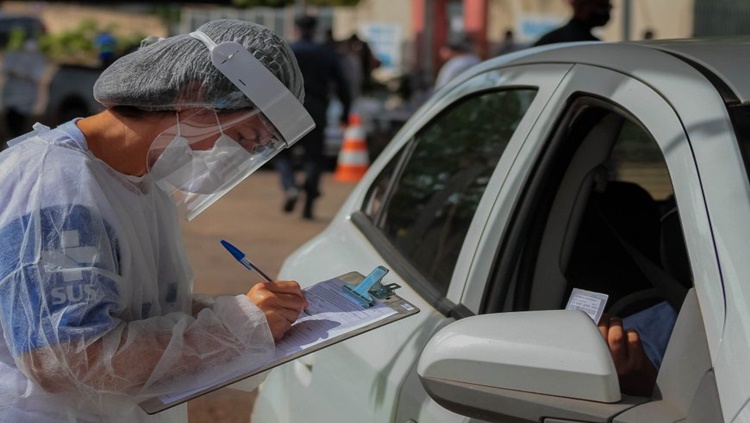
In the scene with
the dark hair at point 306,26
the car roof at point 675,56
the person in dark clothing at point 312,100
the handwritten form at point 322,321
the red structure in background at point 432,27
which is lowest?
the red structure in background at point 432,27

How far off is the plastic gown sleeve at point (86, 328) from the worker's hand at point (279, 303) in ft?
0.24

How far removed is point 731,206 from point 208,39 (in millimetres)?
962

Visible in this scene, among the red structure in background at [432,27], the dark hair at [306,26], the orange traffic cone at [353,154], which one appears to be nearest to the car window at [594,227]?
the dark hair at [306,26]

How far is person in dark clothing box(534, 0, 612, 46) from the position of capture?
5.49 m

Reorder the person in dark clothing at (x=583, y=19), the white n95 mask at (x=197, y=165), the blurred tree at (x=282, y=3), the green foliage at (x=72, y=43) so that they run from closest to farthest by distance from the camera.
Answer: the white n95 mask at (x=197, y=165) < the person in dark clothing at (x=583, y=19) < the blurred tree at (x=282, y=3) < the green foliage at (x=72, y=43)

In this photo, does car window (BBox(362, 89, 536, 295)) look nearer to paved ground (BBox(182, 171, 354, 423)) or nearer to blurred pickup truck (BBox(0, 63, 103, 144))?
paved ground (BBox(182, 171, 354, 423))

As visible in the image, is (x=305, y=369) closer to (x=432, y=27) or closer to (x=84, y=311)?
(x=84, y=311)

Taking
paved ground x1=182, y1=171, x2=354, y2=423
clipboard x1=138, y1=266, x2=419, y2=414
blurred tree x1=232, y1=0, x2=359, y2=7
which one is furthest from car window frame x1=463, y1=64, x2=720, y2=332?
blurred tree x1=232, y1=0, x2=359, y2=7

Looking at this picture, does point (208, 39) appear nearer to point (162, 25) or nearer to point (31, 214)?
point (31, 214)

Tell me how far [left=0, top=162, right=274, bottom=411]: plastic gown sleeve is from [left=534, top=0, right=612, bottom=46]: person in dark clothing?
13.0 feet

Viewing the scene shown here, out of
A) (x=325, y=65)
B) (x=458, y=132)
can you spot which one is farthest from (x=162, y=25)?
(x=458, y=132)

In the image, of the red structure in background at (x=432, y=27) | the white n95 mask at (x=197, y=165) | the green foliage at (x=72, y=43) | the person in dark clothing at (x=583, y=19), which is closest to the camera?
the white n95 mask at (x=197, y=165)

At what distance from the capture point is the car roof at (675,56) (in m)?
1.91

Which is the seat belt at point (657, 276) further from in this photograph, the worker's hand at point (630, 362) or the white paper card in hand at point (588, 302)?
the worker's hand at point (630, 362)
